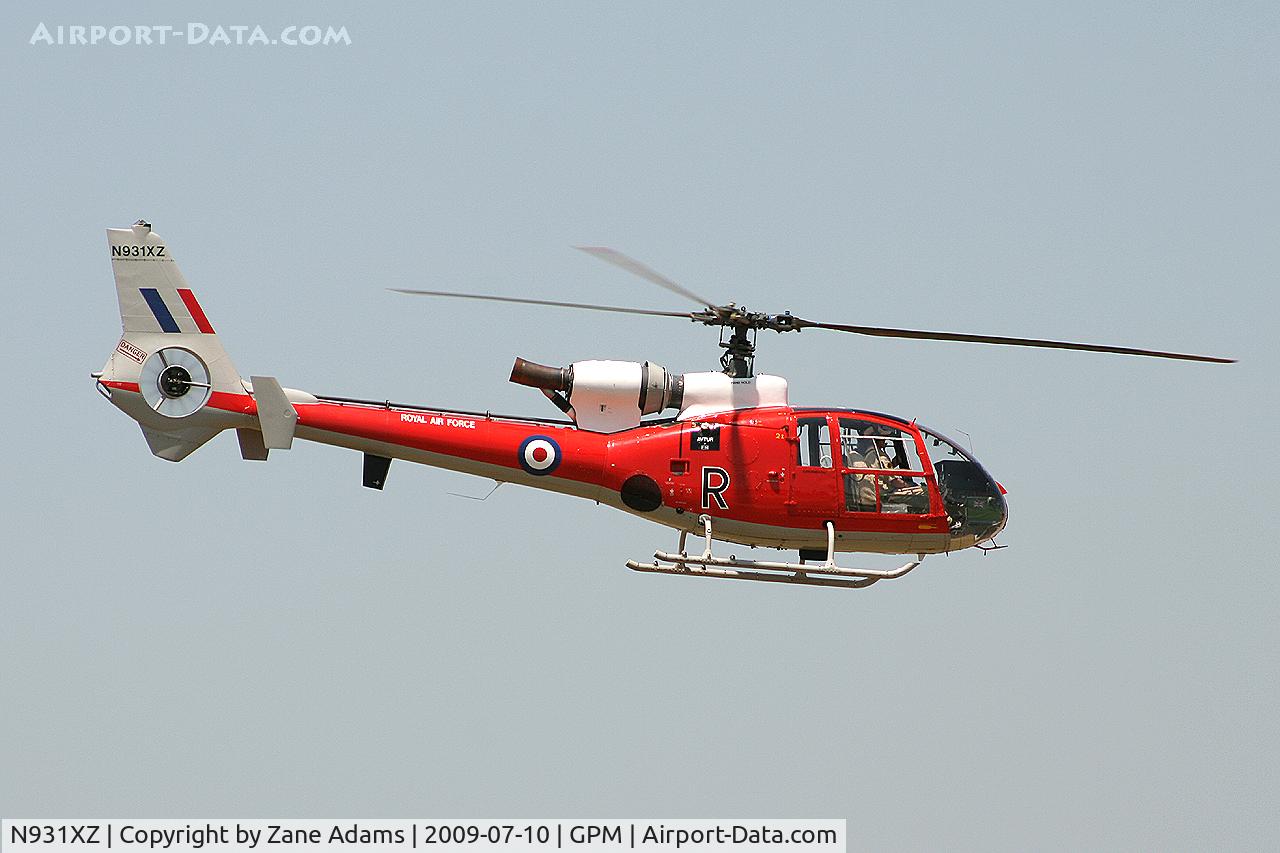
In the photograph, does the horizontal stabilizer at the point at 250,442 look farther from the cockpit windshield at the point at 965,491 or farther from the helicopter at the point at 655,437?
the cockpit windshield at the point at 965,491

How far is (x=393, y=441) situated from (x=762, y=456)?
398cm

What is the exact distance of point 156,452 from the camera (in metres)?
20.0

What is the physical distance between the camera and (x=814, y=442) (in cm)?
2053

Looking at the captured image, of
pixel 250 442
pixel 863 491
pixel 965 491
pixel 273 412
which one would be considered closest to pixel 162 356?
pixel 250 442

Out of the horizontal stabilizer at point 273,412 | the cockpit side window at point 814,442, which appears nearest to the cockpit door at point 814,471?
the cockpit side window at point 814,442

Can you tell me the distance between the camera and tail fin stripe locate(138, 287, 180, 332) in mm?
20219

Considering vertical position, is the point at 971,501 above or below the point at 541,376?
below

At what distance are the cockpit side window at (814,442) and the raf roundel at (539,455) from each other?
2.65 metres

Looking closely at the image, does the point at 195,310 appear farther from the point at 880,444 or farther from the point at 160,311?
the point at 880,444

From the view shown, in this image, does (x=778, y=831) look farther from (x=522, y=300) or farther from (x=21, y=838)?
(x=21, y=838)

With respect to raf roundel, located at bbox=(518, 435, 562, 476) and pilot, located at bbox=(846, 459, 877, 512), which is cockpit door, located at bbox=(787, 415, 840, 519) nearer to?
pilot, located at bbox=(846, 459, 877, 512)

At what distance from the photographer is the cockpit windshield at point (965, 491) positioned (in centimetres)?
2077

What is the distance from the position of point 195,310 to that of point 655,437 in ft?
17.0

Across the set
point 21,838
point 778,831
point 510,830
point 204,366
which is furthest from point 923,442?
point 21,838
